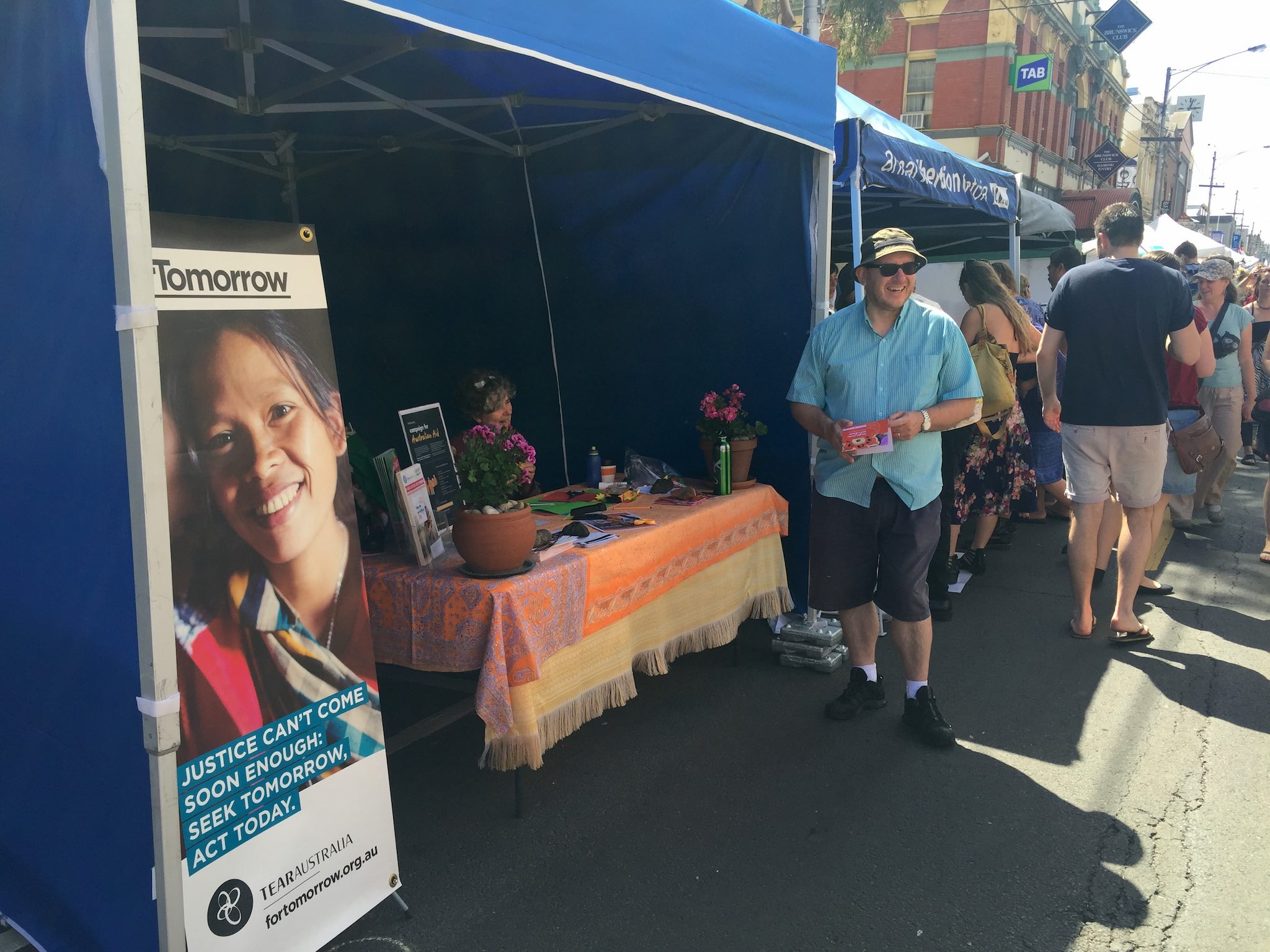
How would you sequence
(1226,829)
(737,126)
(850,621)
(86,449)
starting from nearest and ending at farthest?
(86,449)
(1226,829)
(850,621)
(737,126)

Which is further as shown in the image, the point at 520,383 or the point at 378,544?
the point at 520,383

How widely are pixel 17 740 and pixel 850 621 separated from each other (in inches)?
110

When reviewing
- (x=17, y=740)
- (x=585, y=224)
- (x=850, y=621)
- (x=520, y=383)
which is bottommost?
(x=850, y=621)

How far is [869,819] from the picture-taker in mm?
3010

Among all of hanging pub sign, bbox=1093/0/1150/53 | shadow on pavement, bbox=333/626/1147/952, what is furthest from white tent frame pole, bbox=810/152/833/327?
hanging pub sign, bbox=1093/0/1150/53

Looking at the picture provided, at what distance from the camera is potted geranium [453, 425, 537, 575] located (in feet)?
9.25

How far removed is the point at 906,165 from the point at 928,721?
2.93 m

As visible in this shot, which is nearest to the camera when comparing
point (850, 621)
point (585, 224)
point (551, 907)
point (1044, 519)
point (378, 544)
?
point (551, 907)

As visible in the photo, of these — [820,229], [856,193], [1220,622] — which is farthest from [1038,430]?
[820,229]

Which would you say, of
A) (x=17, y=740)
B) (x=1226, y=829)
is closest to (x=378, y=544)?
(x=17, y=740)

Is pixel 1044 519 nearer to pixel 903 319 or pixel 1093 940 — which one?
pixel 903 319

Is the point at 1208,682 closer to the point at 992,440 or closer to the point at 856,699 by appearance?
the point at 856,699

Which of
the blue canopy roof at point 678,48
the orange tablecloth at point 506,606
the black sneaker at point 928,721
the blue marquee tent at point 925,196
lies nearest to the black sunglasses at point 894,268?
the blue canopy roof at point 678,48

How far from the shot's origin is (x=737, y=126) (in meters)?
4.12
